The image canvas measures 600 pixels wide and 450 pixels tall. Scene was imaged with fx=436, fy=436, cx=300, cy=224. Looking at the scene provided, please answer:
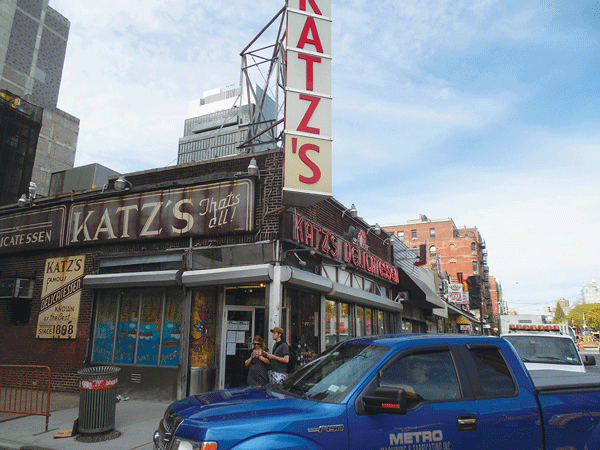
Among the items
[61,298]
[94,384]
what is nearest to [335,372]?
[94,384]

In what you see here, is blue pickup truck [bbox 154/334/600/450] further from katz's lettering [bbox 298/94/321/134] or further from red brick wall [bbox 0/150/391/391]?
katz's lettering [bbox 298/94/321/134]

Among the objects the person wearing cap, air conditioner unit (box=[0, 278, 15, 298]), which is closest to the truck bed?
the person wearing cap

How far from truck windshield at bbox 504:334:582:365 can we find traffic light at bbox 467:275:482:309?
242 inches

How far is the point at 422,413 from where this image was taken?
3.51 meters

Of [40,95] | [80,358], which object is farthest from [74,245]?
[40,95]

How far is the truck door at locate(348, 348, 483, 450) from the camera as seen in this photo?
11.1 ft

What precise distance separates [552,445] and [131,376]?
10.2m

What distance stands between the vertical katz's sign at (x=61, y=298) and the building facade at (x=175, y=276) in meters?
0.04

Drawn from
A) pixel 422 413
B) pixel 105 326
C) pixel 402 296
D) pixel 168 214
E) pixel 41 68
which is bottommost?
pixel 422 413

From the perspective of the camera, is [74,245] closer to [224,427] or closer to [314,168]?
[314,168]

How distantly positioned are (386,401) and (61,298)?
41.1 ft

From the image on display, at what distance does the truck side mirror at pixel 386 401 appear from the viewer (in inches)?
127

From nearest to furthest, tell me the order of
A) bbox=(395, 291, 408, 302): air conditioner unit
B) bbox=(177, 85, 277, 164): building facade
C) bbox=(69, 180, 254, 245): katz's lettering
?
bbox=(69, 180, 254, 245): katz's lettering
bbox=(395, 291, 408, 302): air conditioner unit
bbox=(177, 85, 277, 164): building facade

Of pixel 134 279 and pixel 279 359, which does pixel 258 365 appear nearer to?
pixel 279 359
